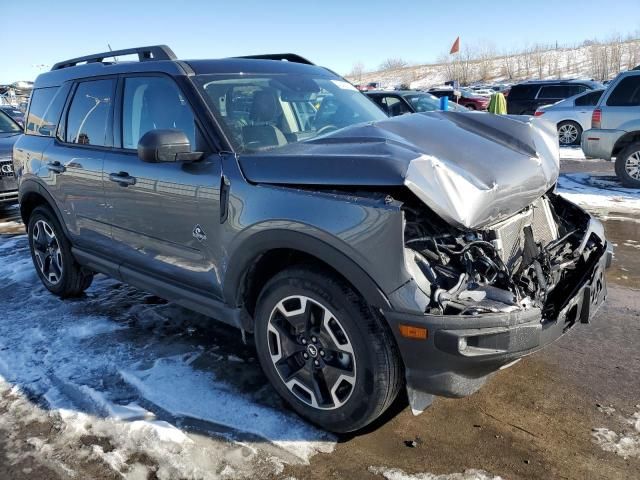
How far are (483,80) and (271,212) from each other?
7121 centimetres

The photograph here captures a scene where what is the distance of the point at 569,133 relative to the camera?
14281 mm

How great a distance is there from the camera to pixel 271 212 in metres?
2.62

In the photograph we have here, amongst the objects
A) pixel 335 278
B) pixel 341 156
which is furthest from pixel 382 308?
pixel 341 156

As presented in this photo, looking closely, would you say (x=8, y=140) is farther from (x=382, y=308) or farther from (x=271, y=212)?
(x=382, y=308)

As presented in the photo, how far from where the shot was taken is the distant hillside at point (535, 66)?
57300 mm

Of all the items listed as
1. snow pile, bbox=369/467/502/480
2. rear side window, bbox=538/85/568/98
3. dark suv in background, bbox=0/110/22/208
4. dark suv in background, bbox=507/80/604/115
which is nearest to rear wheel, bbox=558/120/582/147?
dark suv in background, bbox=507/80/604/115

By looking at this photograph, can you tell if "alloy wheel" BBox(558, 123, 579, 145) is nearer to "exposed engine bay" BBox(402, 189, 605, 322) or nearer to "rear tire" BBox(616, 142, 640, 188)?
"rear tire" BBox(616, 142, 640, 188)

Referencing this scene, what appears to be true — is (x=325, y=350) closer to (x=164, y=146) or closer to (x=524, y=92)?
(x=164, y=146)

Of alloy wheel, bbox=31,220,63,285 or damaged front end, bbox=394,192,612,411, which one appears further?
alloy wheel, bbox=31,220,63,285

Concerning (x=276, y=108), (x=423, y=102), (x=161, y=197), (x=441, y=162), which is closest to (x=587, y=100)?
(x=423, y=102)

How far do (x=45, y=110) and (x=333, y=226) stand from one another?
11.4 feet

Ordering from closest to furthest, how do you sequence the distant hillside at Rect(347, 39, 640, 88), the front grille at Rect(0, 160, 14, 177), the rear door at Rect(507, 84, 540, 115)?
the front grille at Rect(0, 160, 14, 177) → the rear door at Rect(507, 84, 540, 115) → the distant hillside at Rect(347, 39, 640, 88)

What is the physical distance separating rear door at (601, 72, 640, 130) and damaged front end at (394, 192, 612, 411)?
7070 mm

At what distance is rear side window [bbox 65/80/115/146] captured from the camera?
3.85m
